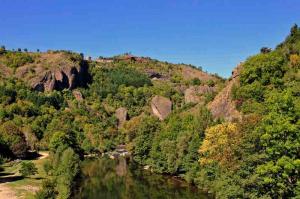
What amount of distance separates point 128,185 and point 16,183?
83.4 ft

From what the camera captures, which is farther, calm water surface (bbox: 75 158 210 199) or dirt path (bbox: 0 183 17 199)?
calm water surface (bbox: 75 158 210 199)

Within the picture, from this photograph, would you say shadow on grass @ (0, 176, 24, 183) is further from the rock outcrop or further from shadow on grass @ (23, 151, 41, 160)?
the rock outcrop

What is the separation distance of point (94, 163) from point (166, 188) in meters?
52.7

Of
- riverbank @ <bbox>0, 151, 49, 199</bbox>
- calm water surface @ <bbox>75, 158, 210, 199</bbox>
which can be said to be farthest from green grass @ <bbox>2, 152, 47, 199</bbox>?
calm water surface @ <bbox>75, 158, 210, 199</bbox>

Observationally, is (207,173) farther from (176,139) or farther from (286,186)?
(286,186)

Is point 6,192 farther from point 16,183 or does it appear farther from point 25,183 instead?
point 25,183

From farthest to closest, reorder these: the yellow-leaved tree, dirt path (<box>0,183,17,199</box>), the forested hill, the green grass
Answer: the green grass → dirt path (<box>0,183,17,199</box>) → the yellow-leaved tree → the forested hill

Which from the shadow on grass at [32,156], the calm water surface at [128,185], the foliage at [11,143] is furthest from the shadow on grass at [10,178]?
the shadow on grass at [32,156]

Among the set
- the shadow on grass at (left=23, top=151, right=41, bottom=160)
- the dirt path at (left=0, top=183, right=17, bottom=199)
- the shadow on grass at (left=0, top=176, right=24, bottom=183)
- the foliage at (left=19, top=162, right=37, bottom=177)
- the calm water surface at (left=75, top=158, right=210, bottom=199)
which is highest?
the shadow on grass at (left=23, top=151, right=41, bottom=160)

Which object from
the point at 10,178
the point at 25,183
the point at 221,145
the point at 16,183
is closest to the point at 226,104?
the point at 221,145

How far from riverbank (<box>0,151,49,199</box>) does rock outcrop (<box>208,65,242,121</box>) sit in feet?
152

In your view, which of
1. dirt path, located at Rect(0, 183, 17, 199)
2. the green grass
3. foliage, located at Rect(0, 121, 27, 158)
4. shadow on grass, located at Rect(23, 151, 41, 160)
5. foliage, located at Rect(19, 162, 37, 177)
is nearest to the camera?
dirt path, located at Rect(0, 183, 17, 199)

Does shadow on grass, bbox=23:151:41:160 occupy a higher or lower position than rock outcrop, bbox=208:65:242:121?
lower

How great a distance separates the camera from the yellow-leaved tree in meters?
67.5
